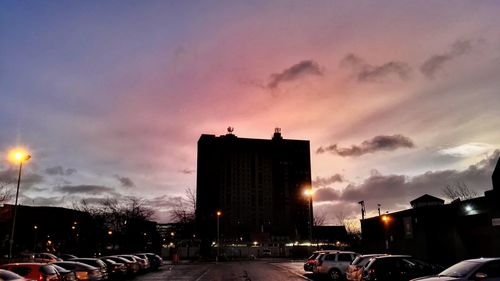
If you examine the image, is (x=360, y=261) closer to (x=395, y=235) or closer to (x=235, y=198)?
(x=395, y=235)

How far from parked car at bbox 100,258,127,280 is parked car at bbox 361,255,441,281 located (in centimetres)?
1891

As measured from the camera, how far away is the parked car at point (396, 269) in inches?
731

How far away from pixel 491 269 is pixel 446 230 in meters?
27.6

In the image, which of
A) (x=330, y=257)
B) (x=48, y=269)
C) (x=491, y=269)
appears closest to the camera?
(x=491, y=269)

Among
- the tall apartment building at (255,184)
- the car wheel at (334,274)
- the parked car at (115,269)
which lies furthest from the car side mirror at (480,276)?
the tall apartment building at (255,184)

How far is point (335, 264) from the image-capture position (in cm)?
2842

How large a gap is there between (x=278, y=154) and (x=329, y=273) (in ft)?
435

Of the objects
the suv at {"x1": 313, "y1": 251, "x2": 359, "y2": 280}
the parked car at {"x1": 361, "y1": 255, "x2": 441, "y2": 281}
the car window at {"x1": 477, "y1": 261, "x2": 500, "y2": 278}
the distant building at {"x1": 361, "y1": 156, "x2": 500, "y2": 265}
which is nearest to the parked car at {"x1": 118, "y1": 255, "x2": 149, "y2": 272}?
the suv at {"x1": 313, "y1": 251, "x2": 359, "y2": 280}

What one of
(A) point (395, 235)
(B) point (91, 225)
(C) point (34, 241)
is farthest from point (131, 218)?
(A) point (395, 235)

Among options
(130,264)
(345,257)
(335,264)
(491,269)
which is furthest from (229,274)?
(491,269)

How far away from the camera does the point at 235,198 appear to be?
153 metres

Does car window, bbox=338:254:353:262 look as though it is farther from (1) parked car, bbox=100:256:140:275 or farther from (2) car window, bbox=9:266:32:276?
(2) car window, bbox=9:266:32:276

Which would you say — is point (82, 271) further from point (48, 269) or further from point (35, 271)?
Answer: point (35, 271)

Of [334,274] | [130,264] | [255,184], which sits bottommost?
[334,274]
